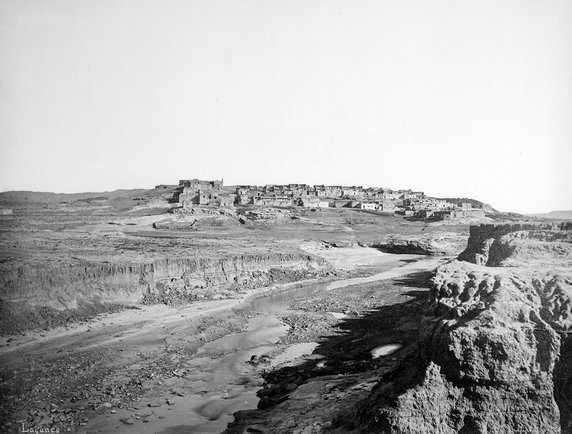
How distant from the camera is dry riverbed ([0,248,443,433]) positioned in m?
14.7

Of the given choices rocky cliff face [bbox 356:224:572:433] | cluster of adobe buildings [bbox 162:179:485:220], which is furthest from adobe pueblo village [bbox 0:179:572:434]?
cluster of adobe buildings [bbox 162:179:485:220]

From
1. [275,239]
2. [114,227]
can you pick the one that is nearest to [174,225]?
[114,227]

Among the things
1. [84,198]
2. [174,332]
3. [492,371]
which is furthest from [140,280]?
[84,198]

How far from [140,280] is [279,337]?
Answer: 13.0 m

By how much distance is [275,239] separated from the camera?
60.3 m

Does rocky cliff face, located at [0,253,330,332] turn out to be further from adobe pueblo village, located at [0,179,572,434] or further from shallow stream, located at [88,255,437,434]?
shallow stream, located at [88,255,437,434]

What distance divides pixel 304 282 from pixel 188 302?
13.5 m

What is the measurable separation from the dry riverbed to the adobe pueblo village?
97mm

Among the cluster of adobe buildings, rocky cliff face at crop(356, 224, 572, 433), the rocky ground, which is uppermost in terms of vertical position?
the cluster of adobe buildings

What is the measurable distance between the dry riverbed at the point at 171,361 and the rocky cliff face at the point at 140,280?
89.1 inches

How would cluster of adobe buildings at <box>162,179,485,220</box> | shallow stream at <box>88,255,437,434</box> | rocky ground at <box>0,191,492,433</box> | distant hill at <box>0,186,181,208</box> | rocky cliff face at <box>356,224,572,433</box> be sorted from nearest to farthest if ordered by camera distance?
rocky cliff face at <box>356,224,572,433</box>
shallow stream at <box>88,255,437,434</box>
rocky ground at <box>0,191,492,433</box>
cluster of adobe buildings at <box>162,179,485,220</box>
distant hill at <box>0,186,181,208</box>

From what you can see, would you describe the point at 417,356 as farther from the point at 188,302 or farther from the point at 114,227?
the point at 114,227

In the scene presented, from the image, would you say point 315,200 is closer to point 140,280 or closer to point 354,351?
point 140,280

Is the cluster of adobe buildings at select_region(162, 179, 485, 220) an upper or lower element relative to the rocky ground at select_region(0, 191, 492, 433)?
upper
